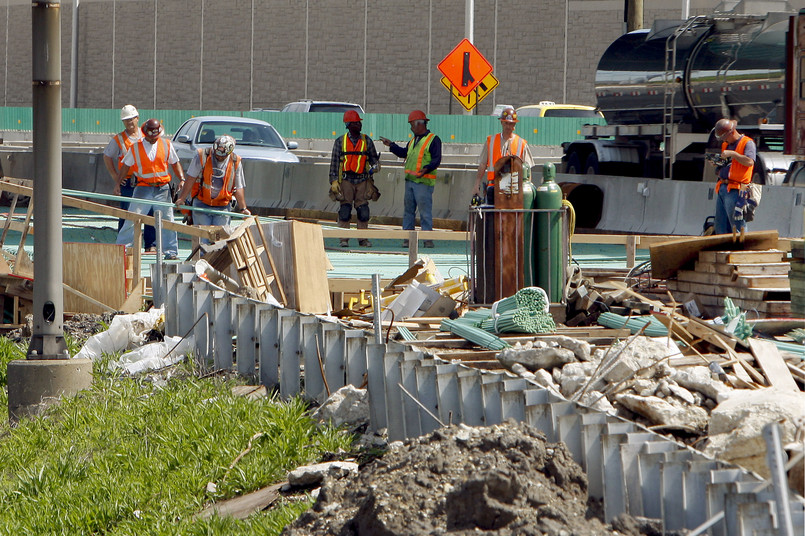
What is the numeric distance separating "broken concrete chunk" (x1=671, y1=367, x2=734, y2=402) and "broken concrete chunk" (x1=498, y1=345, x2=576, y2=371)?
2.63ft

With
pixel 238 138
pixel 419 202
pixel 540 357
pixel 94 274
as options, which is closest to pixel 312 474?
pixel 540 357

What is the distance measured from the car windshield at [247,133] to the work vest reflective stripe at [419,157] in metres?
7.04

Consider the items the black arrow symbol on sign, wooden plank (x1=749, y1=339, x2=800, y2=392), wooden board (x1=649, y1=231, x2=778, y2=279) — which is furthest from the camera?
the black arrow symbol on sign

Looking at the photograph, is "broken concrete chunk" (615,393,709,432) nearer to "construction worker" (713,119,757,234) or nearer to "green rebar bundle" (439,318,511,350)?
"green rebar bundle" (439,318,511,350)

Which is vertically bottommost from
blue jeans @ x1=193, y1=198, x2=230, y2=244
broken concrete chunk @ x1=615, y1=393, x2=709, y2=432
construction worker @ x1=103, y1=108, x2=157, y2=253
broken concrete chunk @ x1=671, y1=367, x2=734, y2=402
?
broken concrete chunk @ x1=615, y1=393, x2=709, y2=432

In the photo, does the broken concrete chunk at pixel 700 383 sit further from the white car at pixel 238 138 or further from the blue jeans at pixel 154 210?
the white car at pixel 238 138

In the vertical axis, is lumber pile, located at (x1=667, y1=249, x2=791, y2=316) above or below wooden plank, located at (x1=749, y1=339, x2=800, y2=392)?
above

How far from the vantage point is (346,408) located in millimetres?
7062

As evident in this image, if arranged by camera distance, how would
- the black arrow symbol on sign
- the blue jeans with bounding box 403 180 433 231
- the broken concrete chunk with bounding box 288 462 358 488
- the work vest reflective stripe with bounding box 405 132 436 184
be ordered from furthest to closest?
the black arrow symbol on sign
the blue jeans with bounding box 403 180 433 231
the work vest reflective stripe with bounding box 405 132 436 184
the broken concrete chunk with bounding box 288 462 358 488

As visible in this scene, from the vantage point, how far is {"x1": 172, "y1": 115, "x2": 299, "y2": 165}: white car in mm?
24547

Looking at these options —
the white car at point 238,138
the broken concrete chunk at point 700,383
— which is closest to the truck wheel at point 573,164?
the white car at point 238,138

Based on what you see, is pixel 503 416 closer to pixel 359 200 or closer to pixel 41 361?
pixel 41 361

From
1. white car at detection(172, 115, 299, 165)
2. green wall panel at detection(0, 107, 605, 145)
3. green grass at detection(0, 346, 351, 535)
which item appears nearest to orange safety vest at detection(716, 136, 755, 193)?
green grass at detection(0, 346, 351, 535)

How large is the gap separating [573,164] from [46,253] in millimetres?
17397
